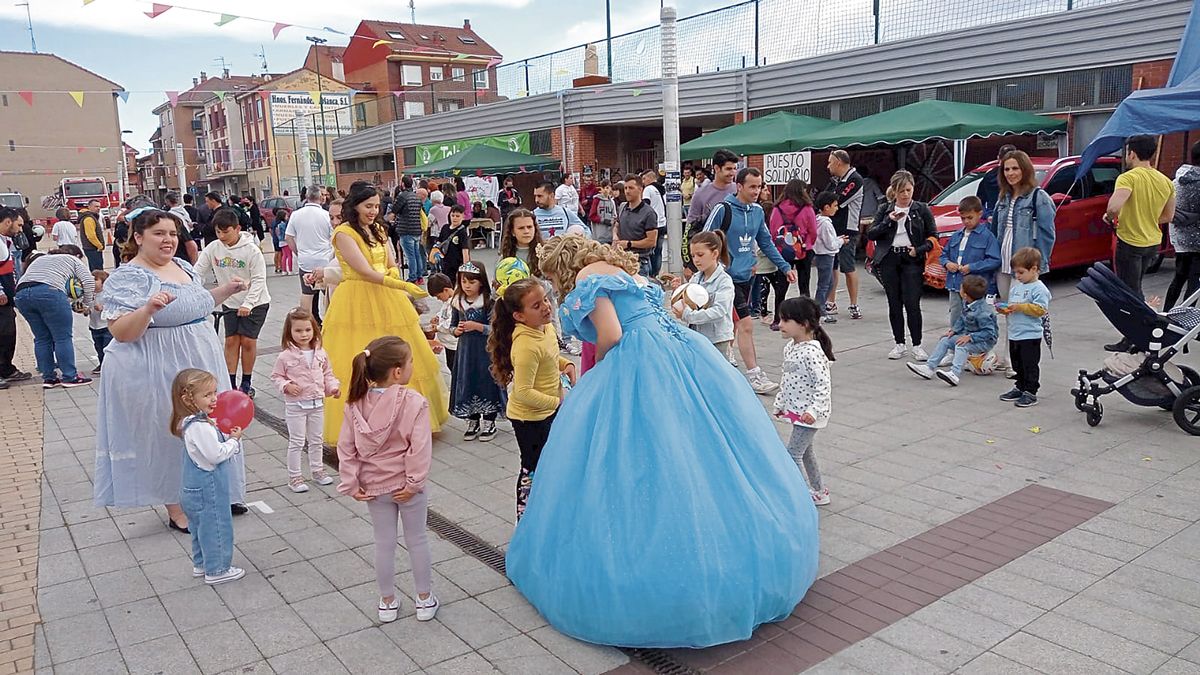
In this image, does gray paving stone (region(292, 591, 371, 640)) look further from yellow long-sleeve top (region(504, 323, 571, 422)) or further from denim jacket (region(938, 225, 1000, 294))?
denim jacket (region(938, 225, 1000, 294))

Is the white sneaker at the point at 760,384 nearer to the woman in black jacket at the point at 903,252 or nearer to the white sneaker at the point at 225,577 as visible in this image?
the woman in black jacket at the point at 903,252

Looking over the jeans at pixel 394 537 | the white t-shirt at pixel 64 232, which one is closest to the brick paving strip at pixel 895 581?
the jeans at pixel 394 537

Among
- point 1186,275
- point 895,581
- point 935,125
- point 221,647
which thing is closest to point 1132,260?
point 1186,275

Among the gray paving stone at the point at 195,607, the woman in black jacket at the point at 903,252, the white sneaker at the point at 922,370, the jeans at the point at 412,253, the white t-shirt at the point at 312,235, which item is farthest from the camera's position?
the jeans at the point at 412,253

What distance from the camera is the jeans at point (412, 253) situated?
15.4 m

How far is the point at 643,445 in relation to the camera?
367 cm

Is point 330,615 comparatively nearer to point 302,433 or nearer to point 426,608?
point 426,608

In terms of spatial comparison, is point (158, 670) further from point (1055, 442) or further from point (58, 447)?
point (1055, 442)

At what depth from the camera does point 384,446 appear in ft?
12.7

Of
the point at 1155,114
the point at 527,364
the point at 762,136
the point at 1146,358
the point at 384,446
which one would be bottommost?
the point at 1146,358

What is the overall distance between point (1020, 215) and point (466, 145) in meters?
21.7

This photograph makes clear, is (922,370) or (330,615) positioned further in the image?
(922,370)

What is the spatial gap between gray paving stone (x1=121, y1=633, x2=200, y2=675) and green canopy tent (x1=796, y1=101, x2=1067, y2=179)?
12623 mm

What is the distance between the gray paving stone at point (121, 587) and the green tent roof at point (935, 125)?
12361 mm
